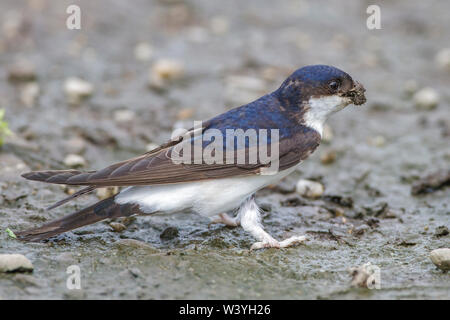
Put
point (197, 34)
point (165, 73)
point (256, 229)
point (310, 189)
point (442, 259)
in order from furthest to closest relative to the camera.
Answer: point (197, 34) → point (165, 73) → point (310, 189) → point (256, 229) → point (442, 259)

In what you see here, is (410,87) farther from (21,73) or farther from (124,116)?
(21,73)

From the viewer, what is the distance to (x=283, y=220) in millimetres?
4320

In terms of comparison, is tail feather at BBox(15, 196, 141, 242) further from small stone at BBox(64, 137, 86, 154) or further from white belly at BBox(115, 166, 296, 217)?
small stone at BBox(64, 137, 86, 154)

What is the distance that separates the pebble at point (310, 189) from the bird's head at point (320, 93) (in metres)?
0.78

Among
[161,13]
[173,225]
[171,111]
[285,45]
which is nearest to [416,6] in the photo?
[285,45]

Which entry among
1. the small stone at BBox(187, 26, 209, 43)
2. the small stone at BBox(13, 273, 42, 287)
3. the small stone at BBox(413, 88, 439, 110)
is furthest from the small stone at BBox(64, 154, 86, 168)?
the small stone at BBox(413, 88, 439, 110)

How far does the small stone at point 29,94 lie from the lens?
6113mm

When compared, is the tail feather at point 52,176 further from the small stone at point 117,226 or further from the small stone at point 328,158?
the small stone at point 328,158

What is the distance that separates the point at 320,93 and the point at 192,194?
0.99 meters

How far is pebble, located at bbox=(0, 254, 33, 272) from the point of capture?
317 cm

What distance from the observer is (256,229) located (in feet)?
12.6

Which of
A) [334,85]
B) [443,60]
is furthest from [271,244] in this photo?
[443,60]

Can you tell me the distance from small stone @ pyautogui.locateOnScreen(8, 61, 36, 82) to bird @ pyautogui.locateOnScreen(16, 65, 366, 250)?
313cm
